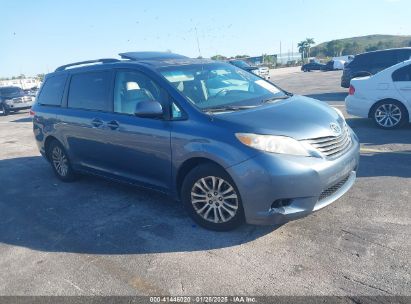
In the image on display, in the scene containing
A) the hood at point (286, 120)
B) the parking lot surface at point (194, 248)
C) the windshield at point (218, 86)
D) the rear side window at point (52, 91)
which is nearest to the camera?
the parking lot surface at point (194, 248)

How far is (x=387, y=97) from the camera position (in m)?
8.20

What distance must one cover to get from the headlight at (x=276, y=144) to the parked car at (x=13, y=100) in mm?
20806

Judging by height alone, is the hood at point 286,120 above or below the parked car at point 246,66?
below

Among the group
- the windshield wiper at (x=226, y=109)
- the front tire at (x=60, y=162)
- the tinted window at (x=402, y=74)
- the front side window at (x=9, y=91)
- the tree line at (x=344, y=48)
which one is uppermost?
the tree line at (x=344, y=48)

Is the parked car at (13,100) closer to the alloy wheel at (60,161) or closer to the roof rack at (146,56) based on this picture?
the alloy wheel at (60,161)

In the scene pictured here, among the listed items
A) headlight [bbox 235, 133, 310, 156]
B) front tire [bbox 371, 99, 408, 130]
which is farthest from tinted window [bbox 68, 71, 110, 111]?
front tire [bbox 371, 99, 408, 130]

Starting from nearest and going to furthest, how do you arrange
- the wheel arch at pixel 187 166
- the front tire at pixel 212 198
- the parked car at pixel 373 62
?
the front tire at pixel 212 198 < the wheel arch at pixel 187 166 < the parked car at pixel 373 62

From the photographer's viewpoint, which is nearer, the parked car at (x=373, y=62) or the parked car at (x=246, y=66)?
the parked car at (x=246, y=66)

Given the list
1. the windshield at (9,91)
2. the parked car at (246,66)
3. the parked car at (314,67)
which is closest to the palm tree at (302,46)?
the parked car at (314,67)

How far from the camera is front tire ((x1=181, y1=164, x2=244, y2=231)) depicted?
12.4ft

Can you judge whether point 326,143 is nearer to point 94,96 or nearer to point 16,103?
point 94,96

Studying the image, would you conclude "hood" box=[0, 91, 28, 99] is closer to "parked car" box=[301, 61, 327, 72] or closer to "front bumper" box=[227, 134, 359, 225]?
"front bumper" box=[227, 134, 359, 225]

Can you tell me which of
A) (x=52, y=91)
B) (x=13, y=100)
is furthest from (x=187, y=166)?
(x=13, y=100)

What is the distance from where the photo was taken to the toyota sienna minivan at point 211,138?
140 inches
